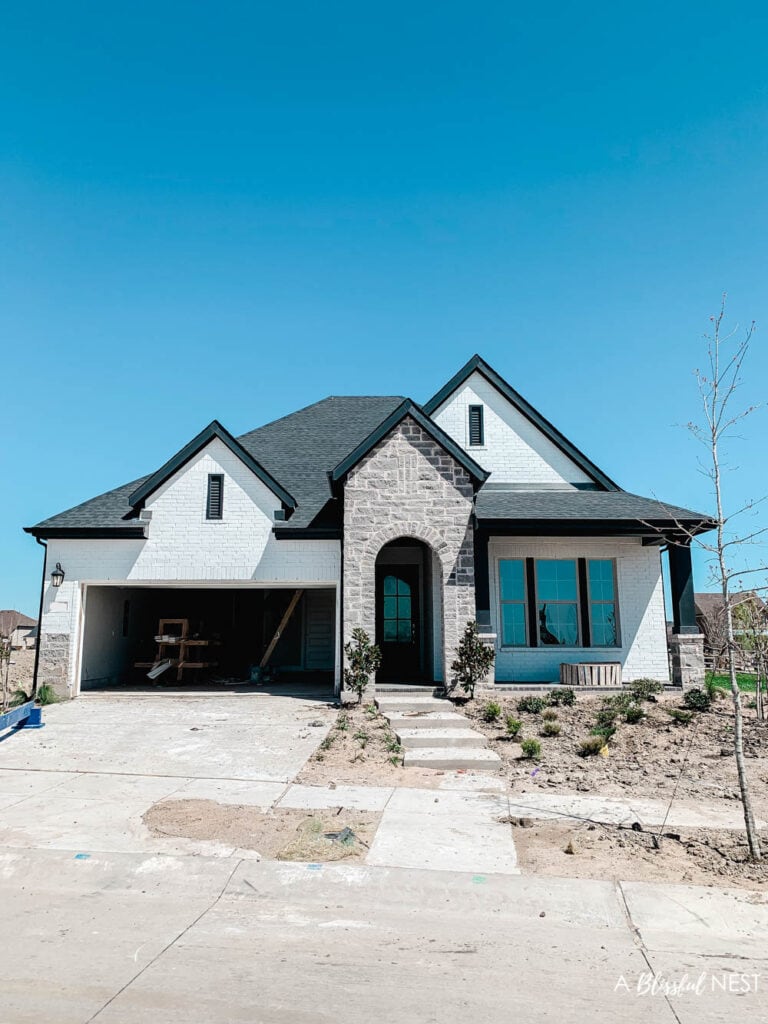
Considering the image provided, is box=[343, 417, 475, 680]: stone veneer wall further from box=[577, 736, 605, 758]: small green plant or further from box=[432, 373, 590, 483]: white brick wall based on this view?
box=[577, 736, 605, 758]: small green plant

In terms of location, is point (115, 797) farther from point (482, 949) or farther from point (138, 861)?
point (482, 949)

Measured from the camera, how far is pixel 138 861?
226 inches

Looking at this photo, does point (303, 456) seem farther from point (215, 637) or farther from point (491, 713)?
point (491, 713)

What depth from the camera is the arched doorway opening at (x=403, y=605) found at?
17.2 metres

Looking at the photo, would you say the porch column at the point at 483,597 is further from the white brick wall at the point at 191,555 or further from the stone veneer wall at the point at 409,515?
the white brick wall at the point at 191,555

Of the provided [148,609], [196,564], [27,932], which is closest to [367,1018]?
[27,932]

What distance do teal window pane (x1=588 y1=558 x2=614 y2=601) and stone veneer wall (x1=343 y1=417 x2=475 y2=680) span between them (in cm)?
381

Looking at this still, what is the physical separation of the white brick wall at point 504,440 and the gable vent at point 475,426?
10 cm

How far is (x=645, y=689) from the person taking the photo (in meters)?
14.0

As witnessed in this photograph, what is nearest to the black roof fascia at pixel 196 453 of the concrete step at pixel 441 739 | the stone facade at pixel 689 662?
the concrete step at pixel 441 739

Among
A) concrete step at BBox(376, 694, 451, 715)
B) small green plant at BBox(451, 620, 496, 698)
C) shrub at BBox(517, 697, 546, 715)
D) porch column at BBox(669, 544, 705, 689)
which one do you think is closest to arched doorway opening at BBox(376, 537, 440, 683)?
small green plant at BBox(451, 620, 496, 698)

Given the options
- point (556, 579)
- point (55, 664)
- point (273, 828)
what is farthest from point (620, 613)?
point (55, 664)

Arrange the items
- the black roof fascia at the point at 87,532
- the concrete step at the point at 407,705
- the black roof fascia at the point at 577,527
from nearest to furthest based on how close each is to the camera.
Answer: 1. the concrete step at the point at 407,705
2. the black roof fascia at the point at 577,527
3. the black roof fascia at the point at 87,532

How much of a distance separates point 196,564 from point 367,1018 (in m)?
12.8
